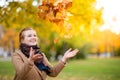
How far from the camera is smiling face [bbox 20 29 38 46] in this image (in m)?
5.22

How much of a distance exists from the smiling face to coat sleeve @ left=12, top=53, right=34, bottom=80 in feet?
0.73

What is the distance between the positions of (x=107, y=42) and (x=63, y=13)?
8620cm

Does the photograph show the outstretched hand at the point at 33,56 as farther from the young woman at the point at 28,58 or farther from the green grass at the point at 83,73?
the green grass at the point at 83,73

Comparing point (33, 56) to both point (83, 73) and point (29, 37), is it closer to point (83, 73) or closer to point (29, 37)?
point (29, 37)

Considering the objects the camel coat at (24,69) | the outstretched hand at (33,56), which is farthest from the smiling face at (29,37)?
the outstretched hand at (33,56)

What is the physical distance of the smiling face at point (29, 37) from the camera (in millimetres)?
5219

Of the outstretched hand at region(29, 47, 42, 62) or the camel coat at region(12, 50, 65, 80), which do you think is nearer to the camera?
the outstretched hand at region(29, 47, 42, 62)

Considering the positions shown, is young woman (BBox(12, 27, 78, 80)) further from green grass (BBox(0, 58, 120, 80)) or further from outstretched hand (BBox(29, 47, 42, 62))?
green grass (BBox(0, 58, 120, 80))

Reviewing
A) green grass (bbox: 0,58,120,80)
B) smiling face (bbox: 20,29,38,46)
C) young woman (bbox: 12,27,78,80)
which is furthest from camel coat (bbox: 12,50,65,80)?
green grass (bbox: 0,58,120,80)

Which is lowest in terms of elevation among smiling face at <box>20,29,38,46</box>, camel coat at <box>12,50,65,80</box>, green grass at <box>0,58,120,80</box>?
green grass at <box>0,58,120,80</box>

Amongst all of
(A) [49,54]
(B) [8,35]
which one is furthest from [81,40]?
(B) [8,35]

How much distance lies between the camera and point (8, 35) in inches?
2562

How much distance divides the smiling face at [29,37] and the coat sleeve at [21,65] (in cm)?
22

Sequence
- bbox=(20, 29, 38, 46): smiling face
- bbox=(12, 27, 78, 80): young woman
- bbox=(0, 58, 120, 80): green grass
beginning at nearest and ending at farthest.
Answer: bbox=(12, 27, 78, 80): young woman
bbox=(20, 29, 38, 46): smiling face
bbox=(0, 58, 120, 80): green grass
